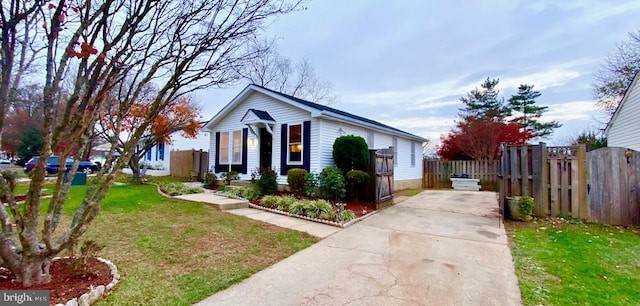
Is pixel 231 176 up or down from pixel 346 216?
up

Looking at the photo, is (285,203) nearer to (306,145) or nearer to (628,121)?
(306,145)

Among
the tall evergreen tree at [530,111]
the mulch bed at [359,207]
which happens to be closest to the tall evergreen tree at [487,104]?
the tall evergreen tree at [530,111]

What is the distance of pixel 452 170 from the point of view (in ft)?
56.6

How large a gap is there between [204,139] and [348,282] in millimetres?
19836

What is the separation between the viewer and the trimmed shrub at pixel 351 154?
9766 mm

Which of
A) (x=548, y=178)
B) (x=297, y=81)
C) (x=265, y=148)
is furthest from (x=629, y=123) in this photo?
(x=297, y=81)

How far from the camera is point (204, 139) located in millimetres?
20984

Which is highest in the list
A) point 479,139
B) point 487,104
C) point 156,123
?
point 487,104

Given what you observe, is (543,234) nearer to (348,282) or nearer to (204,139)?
(348,282)

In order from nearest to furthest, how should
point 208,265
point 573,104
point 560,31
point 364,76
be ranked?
point 208,265 → point 560,31 → point 364,76 → point 573,104

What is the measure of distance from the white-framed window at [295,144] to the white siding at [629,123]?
12023 mm

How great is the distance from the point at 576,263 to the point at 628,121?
1069cm

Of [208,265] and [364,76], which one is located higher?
[364,76]

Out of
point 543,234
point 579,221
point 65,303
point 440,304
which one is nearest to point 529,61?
point 579,221
